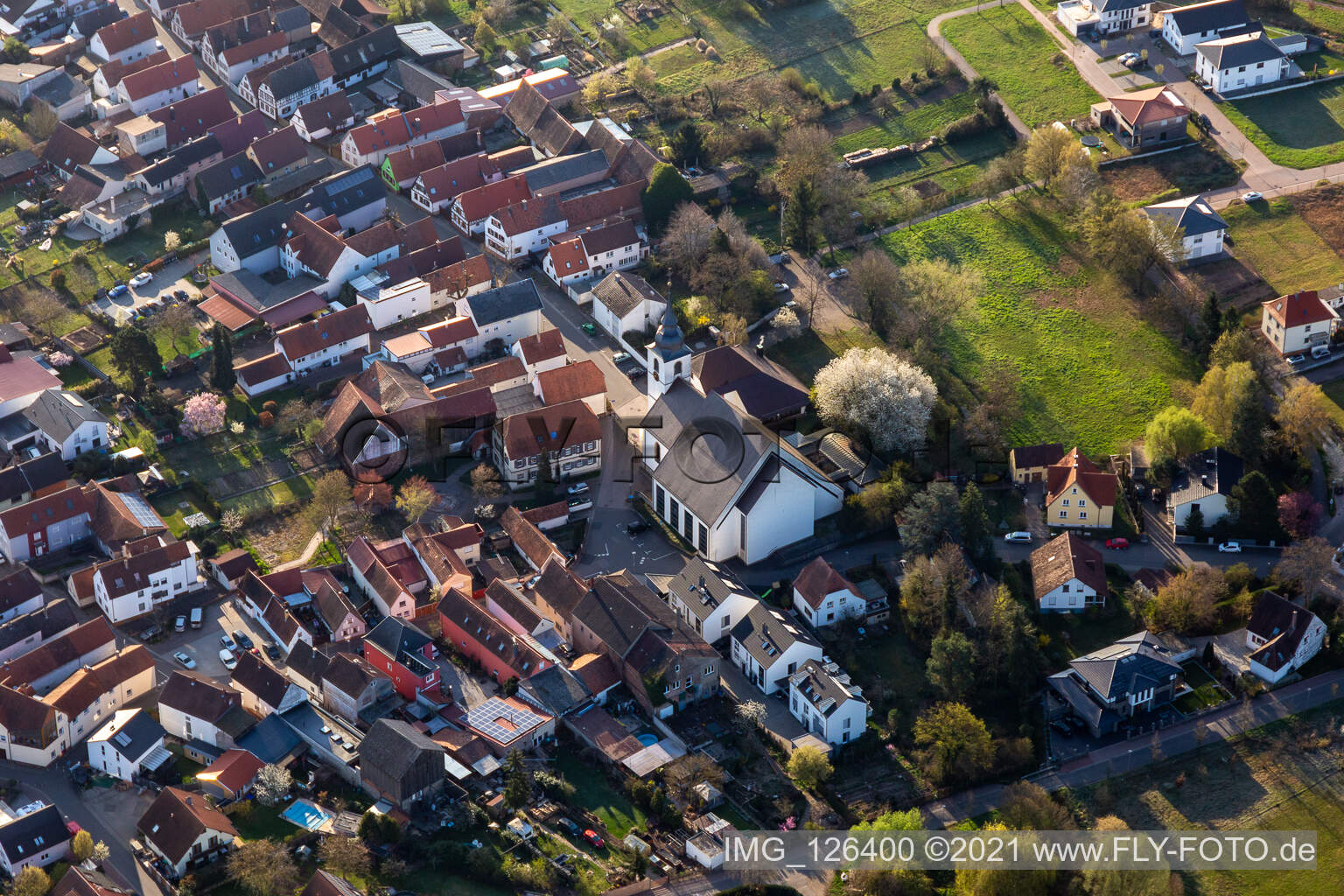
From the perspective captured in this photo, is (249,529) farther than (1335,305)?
No

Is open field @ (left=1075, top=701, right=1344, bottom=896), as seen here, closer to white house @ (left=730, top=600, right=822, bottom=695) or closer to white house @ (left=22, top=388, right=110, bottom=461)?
white house @ (left=730, top=600, right=822, bottom=695)

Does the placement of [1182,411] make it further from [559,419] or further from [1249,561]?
[559,419]

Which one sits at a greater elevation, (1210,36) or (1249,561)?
(1210,36)

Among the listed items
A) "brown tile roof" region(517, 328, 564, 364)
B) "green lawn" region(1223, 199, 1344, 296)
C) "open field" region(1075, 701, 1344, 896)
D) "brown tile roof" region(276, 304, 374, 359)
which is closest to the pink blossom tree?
"open field" region(1075, 701, 1344, 896)

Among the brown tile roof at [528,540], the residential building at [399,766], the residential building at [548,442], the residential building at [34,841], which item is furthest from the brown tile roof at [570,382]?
the residential building at [34,841]

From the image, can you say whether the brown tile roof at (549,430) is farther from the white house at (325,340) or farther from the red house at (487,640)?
the white house at (325,340)

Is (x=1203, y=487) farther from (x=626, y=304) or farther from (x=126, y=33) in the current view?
(x=126, y=33)

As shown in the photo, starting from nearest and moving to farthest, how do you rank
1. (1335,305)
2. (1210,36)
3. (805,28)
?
(1335,305) → (1210,36) → (805,28)

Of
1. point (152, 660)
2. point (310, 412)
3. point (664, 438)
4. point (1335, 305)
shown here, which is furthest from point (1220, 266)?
point (152, 660)
